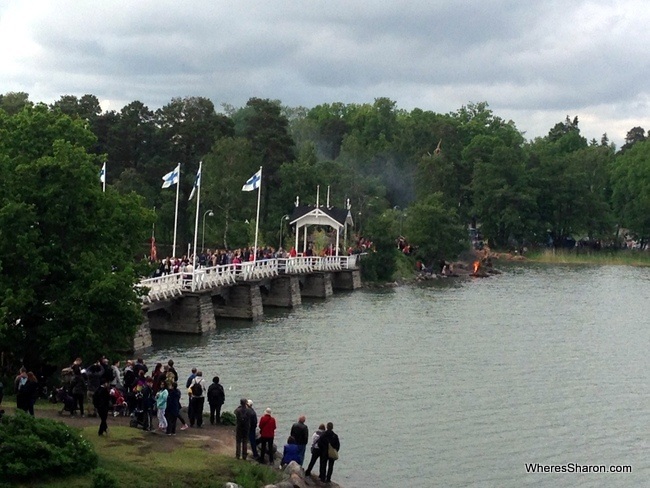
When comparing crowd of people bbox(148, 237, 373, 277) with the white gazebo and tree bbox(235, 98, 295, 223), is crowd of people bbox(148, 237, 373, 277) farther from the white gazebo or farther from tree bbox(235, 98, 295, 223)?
tree bbox(235, 98, 295, 223)

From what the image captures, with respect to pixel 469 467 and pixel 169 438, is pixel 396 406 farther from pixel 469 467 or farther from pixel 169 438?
pixel 169 438

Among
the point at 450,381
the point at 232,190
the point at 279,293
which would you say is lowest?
the point at 450,381

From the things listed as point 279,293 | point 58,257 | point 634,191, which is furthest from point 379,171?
point 58,257

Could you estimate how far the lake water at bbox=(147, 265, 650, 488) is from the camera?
2933 centimetres

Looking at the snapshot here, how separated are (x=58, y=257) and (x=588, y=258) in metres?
98.2

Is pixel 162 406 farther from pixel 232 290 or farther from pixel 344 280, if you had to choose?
pixel 344 280

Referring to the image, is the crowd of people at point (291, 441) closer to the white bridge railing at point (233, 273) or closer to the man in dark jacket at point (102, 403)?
the man in dark jacket at point (102, 403)

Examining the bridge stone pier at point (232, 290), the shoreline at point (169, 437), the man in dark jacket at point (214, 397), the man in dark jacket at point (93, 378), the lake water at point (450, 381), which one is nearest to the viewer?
the shoreline at point (169, 437)

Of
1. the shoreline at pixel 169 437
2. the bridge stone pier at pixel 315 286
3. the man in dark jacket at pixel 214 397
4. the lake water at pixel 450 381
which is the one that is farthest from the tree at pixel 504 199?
the shoreline at pixel 169 437

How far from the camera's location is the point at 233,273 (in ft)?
192

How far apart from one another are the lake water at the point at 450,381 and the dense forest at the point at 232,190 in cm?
702

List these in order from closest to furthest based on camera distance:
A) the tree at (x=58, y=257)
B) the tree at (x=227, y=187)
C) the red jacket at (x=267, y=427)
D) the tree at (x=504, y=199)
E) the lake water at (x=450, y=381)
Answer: the red jacket at (x=267, y=427)
the lake water at (x=450, y=381)
the tree at (x=58, y=257)
the tree at (x=227, y=187)
the tree at (x=504, y=199)

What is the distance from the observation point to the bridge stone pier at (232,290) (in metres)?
49.2
